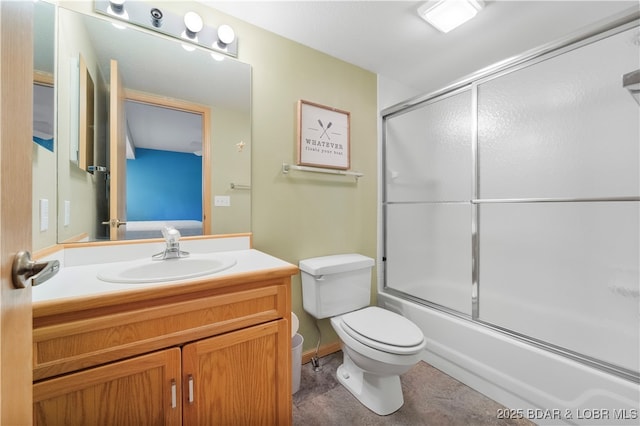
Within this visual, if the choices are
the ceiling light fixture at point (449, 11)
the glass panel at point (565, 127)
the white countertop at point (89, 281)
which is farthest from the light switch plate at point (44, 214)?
the glass panel at point (565, 127)

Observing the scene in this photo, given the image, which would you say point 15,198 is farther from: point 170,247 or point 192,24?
point 192,24

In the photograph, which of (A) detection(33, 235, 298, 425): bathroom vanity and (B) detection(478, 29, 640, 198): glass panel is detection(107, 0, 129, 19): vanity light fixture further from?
(B) detection(478, 29, 640, 198): glass panel

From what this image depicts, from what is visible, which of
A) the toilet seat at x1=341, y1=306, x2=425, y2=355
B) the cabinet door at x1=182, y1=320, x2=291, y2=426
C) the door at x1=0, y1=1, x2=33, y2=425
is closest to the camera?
the door at x1=0, y1=1, x2=33, y2=425

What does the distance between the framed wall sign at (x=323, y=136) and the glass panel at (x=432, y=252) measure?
2.14 ft

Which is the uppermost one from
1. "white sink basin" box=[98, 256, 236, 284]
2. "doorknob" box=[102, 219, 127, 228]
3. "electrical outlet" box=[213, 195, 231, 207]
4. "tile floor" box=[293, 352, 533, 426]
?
"electrical outlet" box=[213, 195, 231, 207]

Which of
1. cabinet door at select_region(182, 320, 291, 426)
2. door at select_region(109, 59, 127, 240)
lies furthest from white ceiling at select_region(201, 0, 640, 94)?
cabinet door at select_region(182, 320, 291, 426)

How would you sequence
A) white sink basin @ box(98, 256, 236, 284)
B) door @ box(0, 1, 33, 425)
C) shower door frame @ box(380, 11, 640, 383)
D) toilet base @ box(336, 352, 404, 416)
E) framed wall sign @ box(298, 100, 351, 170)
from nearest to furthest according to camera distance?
1. door @ box(0, 1, 33, 425)
2. white sink basin @ box(98, 256, 236, 284)
3. shower door frame @ box(380, 11, 640, 383)
4. toilet base @ box(336, 352, 404, 416)
5. framed wall sign @ box(298, 100, 351, 170)

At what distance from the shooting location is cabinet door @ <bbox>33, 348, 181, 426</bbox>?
670mm

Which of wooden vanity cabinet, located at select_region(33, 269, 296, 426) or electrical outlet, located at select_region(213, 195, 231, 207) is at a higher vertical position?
electrical outlet, located at select_region(213, 195, 231, 207)

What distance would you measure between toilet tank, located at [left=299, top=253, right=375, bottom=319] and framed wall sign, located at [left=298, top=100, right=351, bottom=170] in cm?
67

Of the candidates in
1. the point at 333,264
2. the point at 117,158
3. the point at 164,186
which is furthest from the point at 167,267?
the point at 333,264

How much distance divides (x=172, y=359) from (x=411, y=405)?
4.17 feet

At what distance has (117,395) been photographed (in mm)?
741

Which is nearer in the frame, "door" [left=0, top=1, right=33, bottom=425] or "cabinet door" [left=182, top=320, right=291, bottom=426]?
"door" [left=0, top=1, right=33, bottom=425]
